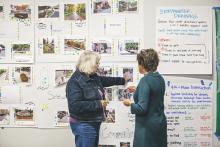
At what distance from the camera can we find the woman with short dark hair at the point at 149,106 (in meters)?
2.40

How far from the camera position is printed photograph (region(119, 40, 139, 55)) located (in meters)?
3.09

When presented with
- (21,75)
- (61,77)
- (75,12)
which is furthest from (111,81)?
(21,75)

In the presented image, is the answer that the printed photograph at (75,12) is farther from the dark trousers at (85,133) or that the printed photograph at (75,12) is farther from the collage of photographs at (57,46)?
the dark trousers at (85,133)

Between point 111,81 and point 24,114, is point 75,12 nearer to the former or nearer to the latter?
point 111,81

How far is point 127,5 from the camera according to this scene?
309 cm

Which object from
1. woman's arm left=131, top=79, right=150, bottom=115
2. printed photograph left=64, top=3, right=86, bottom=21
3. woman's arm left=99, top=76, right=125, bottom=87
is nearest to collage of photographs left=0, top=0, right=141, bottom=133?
printed photograph left=64, top=3, right=86, bottom=21

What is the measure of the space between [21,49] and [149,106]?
1350 mm

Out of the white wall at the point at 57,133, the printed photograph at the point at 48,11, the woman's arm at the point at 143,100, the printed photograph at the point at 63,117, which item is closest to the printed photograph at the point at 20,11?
the printed photograph at the point at 48,11

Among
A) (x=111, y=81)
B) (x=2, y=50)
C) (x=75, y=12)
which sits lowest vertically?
(x=111, y=81)

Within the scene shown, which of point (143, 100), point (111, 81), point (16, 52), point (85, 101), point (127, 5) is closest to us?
point (143, 100)

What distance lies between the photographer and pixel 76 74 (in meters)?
2.66

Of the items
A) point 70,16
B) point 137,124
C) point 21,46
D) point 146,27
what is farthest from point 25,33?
point 137,124

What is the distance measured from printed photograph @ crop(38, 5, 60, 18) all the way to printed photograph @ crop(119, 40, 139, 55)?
0.62 metres

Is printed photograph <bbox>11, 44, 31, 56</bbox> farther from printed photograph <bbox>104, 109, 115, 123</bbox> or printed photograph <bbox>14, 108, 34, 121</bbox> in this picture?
printed photograph <bbox>104, 109, 115, 123</bbox>
